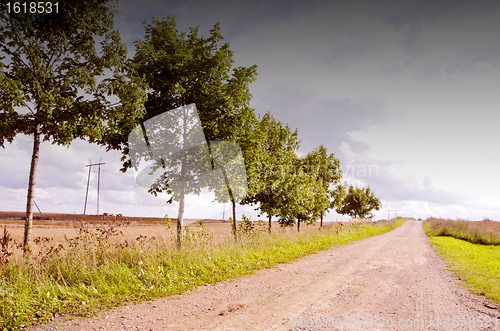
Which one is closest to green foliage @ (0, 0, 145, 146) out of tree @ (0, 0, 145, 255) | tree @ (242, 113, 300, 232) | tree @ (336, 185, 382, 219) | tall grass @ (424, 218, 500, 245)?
tree @ (0, 0, 145, 255)

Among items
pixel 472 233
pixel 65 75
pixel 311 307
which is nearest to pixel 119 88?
pixel 65 75

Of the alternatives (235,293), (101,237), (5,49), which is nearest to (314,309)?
(235,293)

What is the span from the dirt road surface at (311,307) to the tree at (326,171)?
15014mm

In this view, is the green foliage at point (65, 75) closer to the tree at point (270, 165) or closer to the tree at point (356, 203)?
the tree at point (270, 165)

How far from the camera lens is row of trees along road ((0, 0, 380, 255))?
6387 mm

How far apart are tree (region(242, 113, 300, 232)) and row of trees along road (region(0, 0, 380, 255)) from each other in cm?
7

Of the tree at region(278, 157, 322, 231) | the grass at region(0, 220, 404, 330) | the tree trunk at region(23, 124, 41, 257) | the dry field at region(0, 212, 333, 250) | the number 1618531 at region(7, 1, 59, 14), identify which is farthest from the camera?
the tree at region(278, 157, 322, 231)

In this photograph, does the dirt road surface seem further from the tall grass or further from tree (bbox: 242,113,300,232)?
the tall grass

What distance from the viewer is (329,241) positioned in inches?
604

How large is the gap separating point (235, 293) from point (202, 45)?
9.08 meters

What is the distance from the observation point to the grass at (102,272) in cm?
448

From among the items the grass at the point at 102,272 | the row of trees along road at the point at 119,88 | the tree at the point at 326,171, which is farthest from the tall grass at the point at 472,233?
the grass at the point at 102,272

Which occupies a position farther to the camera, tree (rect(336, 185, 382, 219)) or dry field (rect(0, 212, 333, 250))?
tree (rect(336, 185, 382, 219))

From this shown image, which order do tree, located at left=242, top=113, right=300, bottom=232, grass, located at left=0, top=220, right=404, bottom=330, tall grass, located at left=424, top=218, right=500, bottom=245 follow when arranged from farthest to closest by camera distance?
tall grass, located at left=424, top=218, right=500, bottom=245 < tree, located at left=242, top=113, right=300, bottom=232 < grass, located at left=0, top=220, right=404, bottom=330
